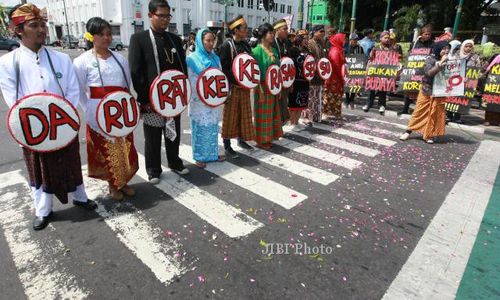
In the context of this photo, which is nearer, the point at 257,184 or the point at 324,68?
the point at 257,184

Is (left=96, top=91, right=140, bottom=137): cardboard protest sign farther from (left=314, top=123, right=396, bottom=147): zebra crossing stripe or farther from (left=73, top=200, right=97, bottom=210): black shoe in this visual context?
(left=314, top=123, right=396, bottom=147): zebra crossing stripe

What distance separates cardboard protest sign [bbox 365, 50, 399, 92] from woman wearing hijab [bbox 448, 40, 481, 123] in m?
1.49

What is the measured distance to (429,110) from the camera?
19.9 feet

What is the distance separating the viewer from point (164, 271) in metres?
2.72

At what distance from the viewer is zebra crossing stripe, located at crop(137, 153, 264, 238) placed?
3.39 m

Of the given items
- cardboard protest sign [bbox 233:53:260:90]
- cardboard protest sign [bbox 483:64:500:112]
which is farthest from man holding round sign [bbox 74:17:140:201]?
cardboard protest sign [bbox 483:64:500:112]

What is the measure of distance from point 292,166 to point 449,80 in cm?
321

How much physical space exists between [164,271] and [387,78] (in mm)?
7456

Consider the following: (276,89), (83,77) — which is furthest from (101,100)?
(276,89)

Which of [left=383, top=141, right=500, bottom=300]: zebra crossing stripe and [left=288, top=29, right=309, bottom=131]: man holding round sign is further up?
[left=288, top=29, right=309, bottom=131]: man holding round sign

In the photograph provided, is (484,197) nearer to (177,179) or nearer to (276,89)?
(276,89)

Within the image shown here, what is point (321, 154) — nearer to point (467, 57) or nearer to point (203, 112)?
point (203, 112)

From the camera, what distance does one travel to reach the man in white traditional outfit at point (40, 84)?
2.91 m

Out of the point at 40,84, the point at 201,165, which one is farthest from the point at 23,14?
the point at 201,165
